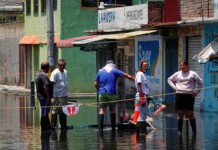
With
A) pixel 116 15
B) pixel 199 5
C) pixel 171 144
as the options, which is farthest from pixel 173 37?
pixel 171 144

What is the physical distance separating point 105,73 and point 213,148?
4920 mm

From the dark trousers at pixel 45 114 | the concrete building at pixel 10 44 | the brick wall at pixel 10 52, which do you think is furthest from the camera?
the concrete building at pixel 10 44

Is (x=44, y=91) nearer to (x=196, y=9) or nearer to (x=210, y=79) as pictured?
(x=210, y=79)

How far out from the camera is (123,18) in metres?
35.3

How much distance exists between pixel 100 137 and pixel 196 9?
1087cm

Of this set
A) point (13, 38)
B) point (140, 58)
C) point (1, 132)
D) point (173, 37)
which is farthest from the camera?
point (13, 38)

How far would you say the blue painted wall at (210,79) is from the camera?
26894 mm

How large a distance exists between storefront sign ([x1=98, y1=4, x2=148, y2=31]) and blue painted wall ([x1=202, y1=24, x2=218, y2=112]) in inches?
200

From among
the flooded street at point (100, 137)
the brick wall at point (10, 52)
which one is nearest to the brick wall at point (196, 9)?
the flooded street at point (100, 137)

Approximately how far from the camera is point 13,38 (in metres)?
53.8

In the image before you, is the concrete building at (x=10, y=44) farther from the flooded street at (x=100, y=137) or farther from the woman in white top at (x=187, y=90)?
the woman in white top at (x=187, y=90)

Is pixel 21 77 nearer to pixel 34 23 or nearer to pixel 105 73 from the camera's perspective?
pixel 34 23

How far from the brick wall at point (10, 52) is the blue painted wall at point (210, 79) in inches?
1009

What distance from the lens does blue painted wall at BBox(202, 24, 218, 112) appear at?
2689 cm
